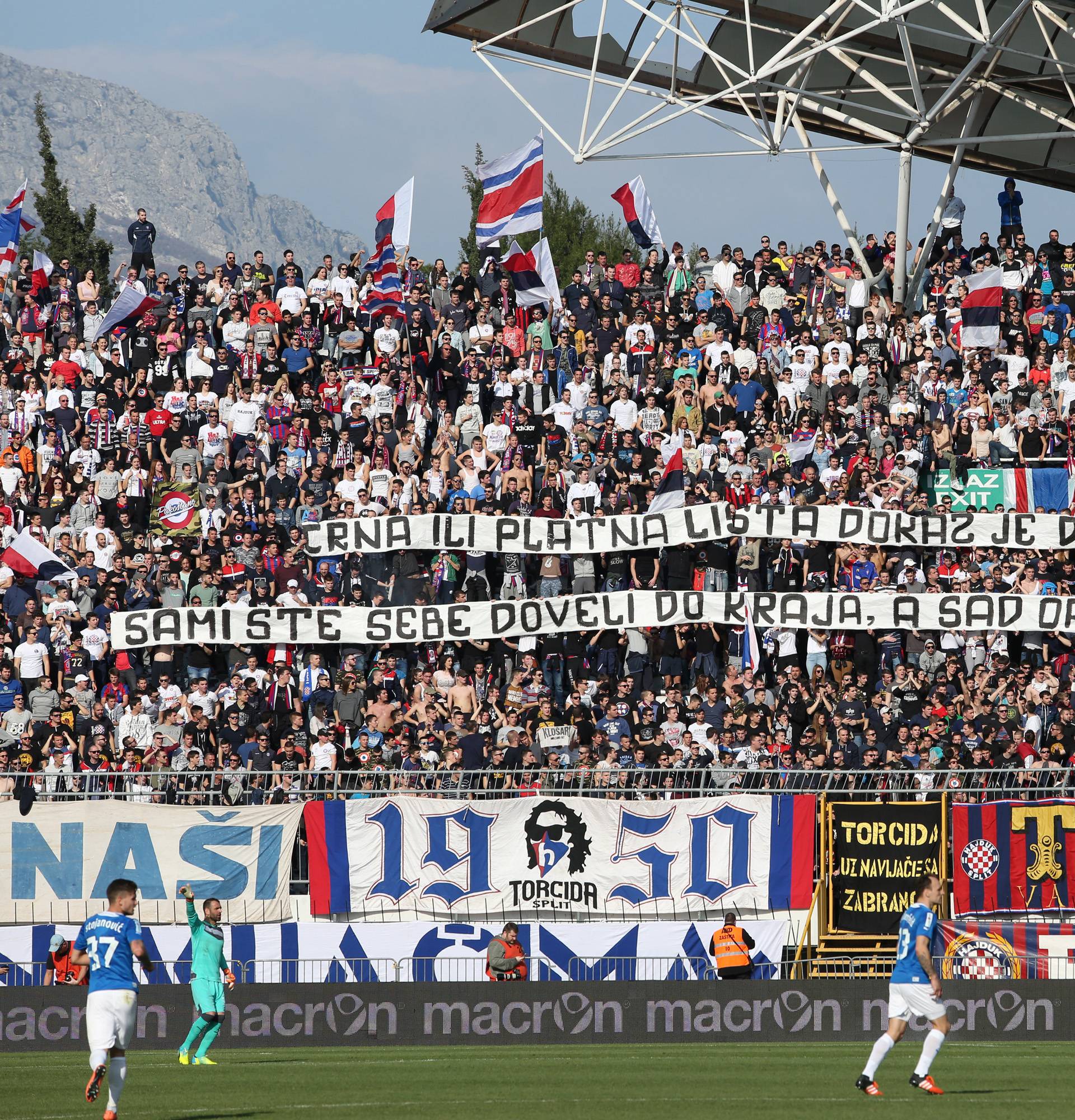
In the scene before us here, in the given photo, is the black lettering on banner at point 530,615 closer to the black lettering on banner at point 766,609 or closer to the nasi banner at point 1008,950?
the black lettering on banner at point 766,609

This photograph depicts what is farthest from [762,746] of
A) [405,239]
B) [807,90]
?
[807,90]

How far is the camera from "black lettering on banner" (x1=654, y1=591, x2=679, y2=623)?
23031 millimetres

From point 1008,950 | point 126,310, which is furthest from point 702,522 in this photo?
point 126,310

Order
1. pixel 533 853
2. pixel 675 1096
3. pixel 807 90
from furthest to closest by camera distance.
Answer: pixel 807 90
pixel 533 853
pixel 675 1096

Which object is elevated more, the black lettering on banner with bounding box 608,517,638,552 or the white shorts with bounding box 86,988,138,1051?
the black lettering on banner with bounding box 608,517,638,552

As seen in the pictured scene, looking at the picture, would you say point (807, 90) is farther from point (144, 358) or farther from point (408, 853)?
point (408, 853)

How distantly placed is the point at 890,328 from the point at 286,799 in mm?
12545

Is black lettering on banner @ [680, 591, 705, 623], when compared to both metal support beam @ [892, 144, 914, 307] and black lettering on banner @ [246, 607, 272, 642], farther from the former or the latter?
metal support beam @ [892, 144, 914, 307]

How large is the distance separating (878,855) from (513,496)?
25.0ft

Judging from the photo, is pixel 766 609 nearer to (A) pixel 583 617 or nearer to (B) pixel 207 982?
(A) pixel 583 617

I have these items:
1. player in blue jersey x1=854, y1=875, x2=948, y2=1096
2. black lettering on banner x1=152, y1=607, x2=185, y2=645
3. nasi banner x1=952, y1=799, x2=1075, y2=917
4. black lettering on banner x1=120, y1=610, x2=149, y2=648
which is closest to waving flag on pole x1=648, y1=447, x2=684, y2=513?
black lettering on banner x1=152, y1=607, x2=185, y2=645

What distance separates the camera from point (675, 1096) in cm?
1312

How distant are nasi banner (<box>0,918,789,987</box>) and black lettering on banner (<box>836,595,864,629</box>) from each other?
4799 mm

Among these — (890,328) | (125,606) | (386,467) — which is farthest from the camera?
(890,328)
